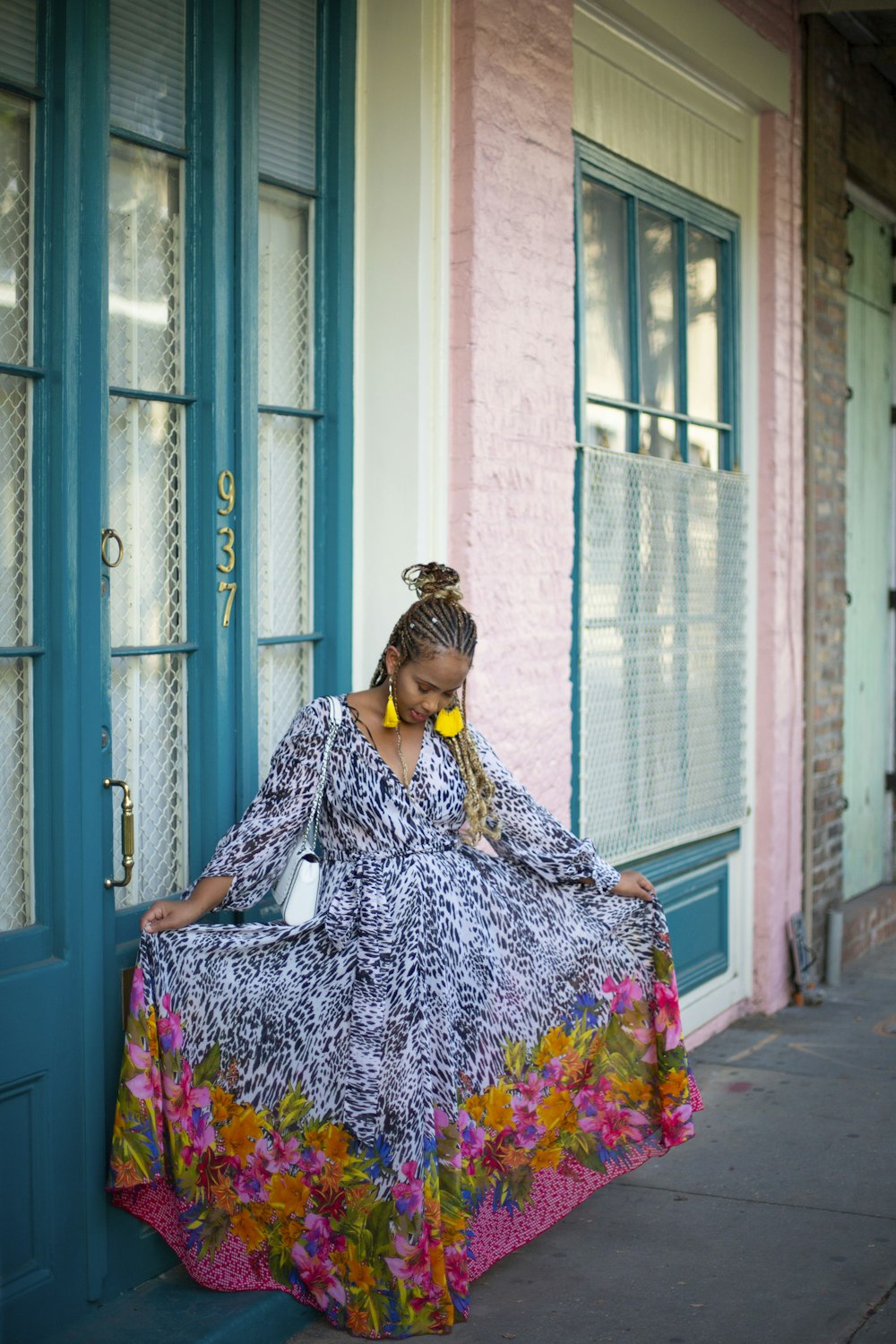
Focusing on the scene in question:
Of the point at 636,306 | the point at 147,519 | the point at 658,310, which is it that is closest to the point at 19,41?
the point at 147,519

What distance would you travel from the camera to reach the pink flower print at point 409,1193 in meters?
3.49

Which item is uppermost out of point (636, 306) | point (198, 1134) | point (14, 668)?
point (636, 306)

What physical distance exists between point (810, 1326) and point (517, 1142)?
81cm

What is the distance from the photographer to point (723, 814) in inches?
258

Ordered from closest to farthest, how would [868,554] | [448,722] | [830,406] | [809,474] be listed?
[448,722], [809,474], [830,406], [868,554]

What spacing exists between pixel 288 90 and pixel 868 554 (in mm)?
5143

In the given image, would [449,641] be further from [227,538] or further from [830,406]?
[830,406]

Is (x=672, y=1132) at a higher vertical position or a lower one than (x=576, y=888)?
lower

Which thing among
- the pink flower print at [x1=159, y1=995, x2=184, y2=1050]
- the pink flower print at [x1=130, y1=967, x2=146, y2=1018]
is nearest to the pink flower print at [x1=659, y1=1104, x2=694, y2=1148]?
the pink flower print at [x1=159, y1=995, x2=184, y2=1050]

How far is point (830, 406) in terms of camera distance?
739 centimetres

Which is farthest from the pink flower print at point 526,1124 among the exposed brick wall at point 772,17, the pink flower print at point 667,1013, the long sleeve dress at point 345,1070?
the exposed brick wall at point 772,17

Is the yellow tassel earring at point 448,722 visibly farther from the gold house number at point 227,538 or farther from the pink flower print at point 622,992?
the pink flower print at point 622,992

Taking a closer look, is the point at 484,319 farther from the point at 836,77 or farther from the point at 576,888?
the point at 836,77

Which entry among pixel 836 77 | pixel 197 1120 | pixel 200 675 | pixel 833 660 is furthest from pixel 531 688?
pixel 836 77
